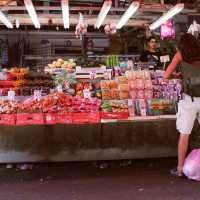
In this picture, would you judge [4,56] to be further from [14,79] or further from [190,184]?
[190,184]

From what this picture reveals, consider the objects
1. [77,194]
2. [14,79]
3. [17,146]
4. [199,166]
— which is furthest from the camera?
[14,79]

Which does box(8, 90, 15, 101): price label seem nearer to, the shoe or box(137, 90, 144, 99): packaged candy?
box(137, 90, 144, 99): packaged candy

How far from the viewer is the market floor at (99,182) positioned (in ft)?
17.6

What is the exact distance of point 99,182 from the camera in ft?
19.4

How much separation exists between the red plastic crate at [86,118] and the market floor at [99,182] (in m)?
0.73

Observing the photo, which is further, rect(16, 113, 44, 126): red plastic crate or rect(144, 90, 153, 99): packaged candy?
rect(144, 90, 153, 99): packaged candy

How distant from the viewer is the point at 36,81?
7152 millimetres

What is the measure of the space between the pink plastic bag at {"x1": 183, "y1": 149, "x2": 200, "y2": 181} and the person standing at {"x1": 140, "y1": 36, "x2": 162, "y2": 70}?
4.36 metres

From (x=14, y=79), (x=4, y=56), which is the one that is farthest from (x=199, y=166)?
(x=4, y=56)

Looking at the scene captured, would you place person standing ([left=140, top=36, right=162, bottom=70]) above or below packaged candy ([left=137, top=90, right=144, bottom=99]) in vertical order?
above

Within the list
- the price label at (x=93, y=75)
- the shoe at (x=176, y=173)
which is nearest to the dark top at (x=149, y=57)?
the price label at (x=93, y=75)

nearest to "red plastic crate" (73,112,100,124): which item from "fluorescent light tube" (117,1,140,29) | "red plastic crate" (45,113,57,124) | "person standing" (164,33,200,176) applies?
"red plastic crate" (45,113,57,124)

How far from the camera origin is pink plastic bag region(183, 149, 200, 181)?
578 centimetres

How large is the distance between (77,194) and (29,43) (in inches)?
378
